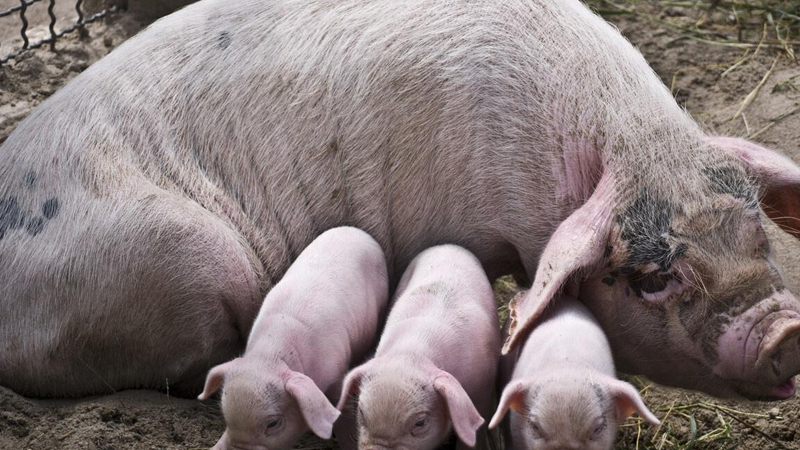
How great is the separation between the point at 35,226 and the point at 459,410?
6.32 feet

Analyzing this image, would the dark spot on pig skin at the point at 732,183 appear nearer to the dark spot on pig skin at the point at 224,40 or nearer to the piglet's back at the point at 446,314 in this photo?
the piglet's back at the point at 446,314

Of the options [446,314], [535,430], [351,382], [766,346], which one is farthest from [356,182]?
[766,346]

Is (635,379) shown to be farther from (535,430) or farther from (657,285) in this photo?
(535,430)

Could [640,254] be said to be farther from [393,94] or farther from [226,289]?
[226,289]

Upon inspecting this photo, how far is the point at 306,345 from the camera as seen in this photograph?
392 cm

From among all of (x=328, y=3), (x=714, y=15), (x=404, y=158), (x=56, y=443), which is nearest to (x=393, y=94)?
(x=404, y=158)

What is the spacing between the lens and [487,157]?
172 inches

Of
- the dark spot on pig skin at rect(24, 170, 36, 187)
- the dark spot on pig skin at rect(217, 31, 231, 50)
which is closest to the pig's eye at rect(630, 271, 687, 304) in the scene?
the dark spot on pig skin at rect(217, 31, 231, 50)

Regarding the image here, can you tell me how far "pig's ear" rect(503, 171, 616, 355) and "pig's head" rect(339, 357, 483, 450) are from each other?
0.38 metres

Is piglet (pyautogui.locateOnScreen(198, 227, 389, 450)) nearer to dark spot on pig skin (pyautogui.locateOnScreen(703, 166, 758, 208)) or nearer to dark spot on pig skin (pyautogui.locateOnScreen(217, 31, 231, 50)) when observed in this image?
dark spot on pig skin (pyautogui.locateOnScreen(217, 31, 231, 50))

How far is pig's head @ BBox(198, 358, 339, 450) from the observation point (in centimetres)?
356

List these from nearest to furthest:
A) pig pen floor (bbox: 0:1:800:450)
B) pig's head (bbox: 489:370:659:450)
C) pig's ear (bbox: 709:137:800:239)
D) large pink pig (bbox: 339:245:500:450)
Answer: pig's head (bbox: 489:370:659:450)
large pink pig (bbox: 339:245:500:450)
pig pen floor (bbox: 0:1:800:450)
pig's ear (bbox: 709:137:800:239)

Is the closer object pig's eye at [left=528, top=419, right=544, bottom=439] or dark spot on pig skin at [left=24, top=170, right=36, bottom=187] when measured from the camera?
pig's eye at [left=528, top=419, right=544, bottom=439]

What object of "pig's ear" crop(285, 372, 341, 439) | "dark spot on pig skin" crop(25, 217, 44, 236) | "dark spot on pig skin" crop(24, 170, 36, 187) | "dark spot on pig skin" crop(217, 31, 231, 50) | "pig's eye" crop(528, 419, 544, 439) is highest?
"dark spot on pig skin" crop(217, 31, 231, 50)
